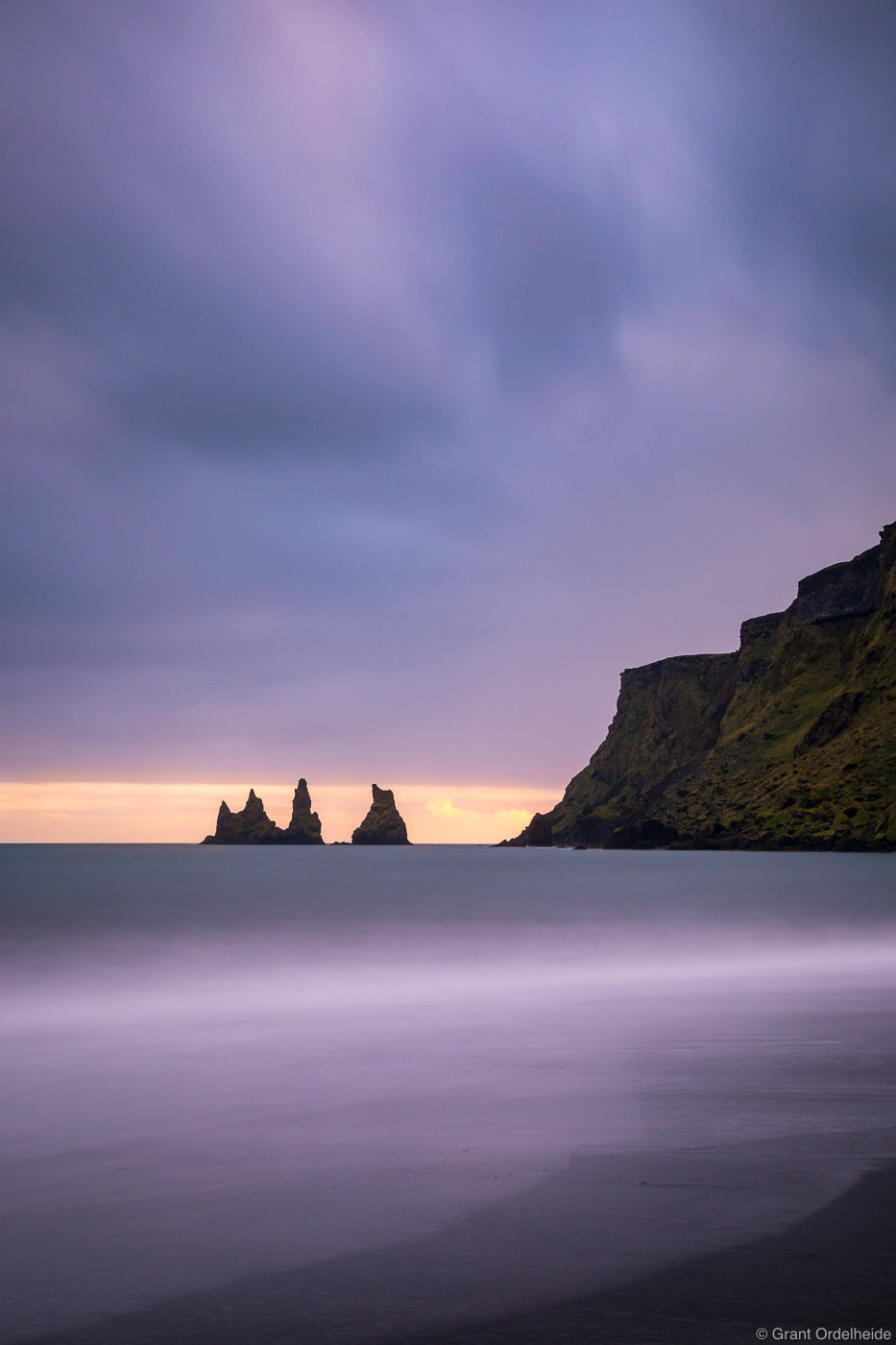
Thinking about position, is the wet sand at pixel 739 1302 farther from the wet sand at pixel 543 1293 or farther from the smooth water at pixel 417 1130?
the smooth water at pixel 417 1130

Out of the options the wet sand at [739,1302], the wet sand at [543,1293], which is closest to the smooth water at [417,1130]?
the wet sand at [543,1293]

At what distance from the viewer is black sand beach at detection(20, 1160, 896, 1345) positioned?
183 inches

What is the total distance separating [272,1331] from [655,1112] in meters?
5.58

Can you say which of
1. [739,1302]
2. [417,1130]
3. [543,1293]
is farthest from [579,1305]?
[417,1130]

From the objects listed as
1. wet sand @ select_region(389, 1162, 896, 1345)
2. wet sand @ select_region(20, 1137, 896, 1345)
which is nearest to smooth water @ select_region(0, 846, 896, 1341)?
wet sand @ select_region(20, 1137, 896, 1345)

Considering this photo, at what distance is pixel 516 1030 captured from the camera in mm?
16281

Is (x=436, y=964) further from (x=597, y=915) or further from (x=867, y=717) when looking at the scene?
(x=867, y=717)

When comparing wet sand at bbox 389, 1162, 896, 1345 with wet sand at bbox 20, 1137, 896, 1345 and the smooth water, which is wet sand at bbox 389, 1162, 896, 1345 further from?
the smooth water

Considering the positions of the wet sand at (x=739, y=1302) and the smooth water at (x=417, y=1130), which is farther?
the smooth water at (x=417, y=1130)

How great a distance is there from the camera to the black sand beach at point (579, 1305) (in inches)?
183

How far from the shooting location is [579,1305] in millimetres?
4980

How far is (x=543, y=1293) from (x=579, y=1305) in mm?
232

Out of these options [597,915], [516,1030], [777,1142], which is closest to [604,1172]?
[777,1142]

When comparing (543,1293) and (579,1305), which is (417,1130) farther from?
(579,1305)
